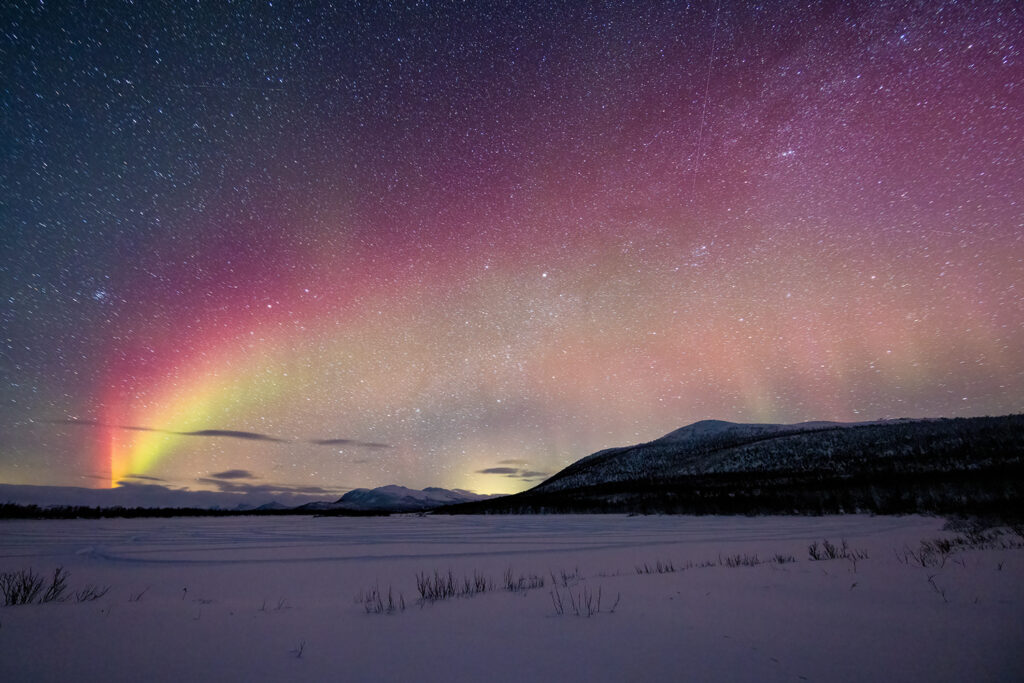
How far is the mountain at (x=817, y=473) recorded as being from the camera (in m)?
31.8

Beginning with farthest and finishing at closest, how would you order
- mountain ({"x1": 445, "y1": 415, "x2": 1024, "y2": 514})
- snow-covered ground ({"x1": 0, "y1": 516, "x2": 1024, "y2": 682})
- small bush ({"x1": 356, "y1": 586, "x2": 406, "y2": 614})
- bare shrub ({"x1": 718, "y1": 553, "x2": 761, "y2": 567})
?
1. mountain ({"x1": 445, "y1": 415, "x2": 1024, "y2": 514})
2. bare shrub ({"x1": 718, "y1": 553, "x2": 761, "y2": 567})
3. small bush ({"x1": 356, "y1": 586, "x2": 406, "y2": 614})
4. snow-covered ground ({"x1": 0, "y1": 516, "x2": 1024, "y2": 682})

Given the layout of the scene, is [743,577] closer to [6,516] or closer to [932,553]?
[932,553]

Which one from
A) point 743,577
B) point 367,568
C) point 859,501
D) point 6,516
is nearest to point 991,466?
point 859,501

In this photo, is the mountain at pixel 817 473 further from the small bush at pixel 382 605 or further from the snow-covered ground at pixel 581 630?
the small bush at pixel 382 605

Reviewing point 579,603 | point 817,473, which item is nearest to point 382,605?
point 579,603

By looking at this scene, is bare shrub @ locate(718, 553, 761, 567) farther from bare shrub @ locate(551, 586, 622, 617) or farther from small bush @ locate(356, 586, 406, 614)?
small bush @ locate(356, 586, 406, 614)

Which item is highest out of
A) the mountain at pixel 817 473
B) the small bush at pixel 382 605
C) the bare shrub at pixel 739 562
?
the small bush at pixel 382 605

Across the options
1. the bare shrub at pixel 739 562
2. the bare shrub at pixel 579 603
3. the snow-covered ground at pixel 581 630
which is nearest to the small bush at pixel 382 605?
the snow-covered ground at pixel 581 630

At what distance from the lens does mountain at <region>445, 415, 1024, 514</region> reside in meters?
31.8

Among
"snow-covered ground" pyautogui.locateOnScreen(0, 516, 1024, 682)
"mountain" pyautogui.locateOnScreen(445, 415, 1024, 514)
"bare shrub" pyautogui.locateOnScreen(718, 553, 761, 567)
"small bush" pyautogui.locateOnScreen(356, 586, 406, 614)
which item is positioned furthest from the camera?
"mountain" pyautogui.locateOnScreen(445, 415, 1024, 514)

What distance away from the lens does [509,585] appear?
22.1 feet

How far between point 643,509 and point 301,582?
36783 millimetres

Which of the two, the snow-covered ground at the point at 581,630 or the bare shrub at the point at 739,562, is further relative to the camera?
the bare shrub at the point at 739,562

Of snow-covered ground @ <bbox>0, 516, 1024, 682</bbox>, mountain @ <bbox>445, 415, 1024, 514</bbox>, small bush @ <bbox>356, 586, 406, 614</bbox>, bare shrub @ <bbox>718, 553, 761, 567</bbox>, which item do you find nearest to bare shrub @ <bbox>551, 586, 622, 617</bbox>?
snow-covered ground @ <bbox>0, 516, 1024, 682</bbox>
